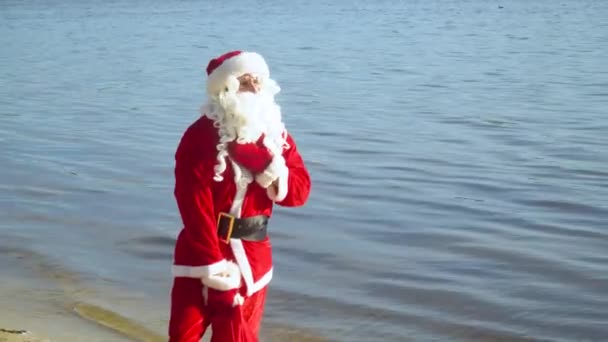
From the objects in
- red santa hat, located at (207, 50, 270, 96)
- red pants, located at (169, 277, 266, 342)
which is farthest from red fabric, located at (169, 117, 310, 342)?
red santa hat, located at (207, 50, 270, 96)

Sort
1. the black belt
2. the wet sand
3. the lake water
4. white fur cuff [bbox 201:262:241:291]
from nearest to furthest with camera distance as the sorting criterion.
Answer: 1. white fur cuff [bbox 201:262:241:291]
2. the black belt
3. the wet sand
4. the lake water

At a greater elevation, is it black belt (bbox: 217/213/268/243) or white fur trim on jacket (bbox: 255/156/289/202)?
white fur trim on jacket (bbox: 255/156/289/202)

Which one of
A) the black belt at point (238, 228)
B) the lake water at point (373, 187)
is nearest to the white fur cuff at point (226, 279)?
the black belt at point (238, 228)

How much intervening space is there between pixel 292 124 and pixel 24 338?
8783mm

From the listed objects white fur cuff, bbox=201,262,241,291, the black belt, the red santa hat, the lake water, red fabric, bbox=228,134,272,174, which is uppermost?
the red santa hat

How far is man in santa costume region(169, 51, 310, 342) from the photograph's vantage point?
424 centimetres

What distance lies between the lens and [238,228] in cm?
434

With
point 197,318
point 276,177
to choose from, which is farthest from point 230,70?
point 197,318

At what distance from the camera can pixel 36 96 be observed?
17719 mm

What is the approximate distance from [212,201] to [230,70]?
0.49 m

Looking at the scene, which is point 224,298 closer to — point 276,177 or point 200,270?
point 200,270

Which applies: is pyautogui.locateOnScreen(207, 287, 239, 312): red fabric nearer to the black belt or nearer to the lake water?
the black belt

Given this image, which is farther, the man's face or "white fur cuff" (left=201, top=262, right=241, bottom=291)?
the man's face

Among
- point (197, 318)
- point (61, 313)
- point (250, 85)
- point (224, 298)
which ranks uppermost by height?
point (250, 85)
